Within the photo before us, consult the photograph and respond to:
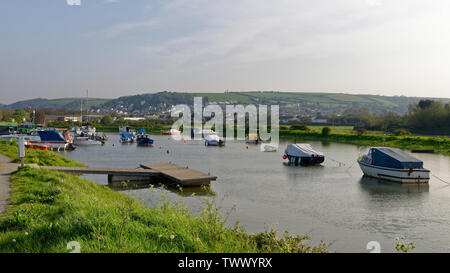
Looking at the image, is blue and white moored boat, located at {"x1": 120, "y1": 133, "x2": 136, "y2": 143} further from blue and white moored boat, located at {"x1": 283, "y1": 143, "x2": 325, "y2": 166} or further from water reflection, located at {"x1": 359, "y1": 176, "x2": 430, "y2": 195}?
water reflection, located at {"x1": 359, "y1": 176, "x2": 430, "y2": 195}

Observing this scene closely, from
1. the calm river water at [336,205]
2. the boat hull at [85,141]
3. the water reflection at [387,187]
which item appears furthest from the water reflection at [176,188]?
the boat hull at [85,141]

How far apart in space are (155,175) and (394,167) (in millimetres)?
19161

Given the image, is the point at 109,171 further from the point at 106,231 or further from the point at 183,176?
the point at 106,231

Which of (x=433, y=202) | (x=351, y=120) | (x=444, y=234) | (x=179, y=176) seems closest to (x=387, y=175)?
(x=433, y=202)

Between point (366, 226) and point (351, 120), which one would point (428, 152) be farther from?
point (351, 120)

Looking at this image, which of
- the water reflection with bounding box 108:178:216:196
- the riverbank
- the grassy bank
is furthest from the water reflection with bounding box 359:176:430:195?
the grassy bank

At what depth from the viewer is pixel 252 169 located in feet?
120

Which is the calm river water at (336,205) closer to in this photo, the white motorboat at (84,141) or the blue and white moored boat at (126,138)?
the white motorboat at (84,141)

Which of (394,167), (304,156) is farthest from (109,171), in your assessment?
(394,167)

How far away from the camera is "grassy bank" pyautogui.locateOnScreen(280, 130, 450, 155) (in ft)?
200

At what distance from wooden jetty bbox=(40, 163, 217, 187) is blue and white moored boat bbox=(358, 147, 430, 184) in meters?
14.8

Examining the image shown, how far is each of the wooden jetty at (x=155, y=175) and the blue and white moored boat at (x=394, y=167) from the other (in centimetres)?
1483

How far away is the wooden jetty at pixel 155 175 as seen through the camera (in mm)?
25453
